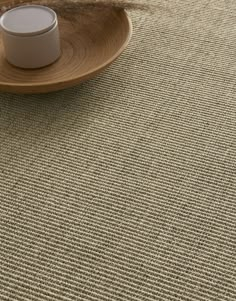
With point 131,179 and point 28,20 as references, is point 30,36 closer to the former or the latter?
point 28,20

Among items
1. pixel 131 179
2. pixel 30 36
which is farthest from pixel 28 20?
pixel 131 179

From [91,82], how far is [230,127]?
25cm

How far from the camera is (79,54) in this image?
95 centimetres

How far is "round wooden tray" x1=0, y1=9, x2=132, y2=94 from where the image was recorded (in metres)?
0.85

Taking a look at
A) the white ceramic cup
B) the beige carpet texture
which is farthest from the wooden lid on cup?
the beige carpet texture

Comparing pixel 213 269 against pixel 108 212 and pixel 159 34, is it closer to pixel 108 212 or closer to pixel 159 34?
pixel 108 212

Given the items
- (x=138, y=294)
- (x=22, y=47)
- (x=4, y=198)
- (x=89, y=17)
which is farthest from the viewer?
(x=89, y=17)

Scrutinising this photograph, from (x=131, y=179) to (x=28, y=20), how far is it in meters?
0.31

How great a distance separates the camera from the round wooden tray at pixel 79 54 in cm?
85

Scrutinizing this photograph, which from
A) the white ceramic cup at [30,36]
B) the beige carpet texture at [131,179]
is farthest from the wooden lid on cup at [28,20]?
the beige carpet texture at [131,179]

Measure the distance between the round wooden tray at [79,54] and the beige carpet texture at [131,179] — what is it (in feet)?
0.12

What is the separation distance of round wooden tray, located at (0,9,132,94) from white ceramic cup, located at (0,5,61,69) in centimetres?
2

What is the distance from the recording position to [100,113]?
0.90 metres

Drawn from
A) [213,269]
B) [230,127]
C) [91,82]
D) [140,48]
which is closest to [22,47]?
[91,82]
